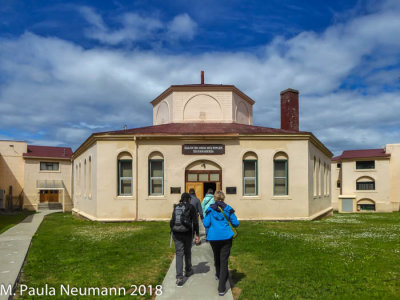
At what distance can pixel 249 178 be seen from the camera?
1930 cm

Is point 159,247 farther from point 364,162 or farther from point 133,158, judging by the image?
point 364,162

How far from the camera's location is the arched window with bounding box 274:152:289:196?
19422 mm

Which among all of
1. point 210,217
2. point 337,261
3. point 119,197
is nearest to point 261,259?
point 337,261

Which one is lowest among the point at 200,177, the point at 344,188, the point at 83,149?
the point at 344,188

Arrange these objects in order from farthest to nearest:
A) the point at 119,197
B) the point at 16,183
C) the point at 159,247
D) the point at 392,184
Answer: the point at 392,184 → the point at 16,183 → the point at 119,197 → the point at 159,247

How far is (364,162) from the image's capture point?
44.6 m

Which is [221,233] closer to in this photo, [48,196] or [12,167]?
[12,167]

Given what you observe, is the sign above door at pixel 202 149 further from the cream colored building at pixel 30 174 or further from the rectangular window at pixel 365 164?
the rectangular window at pixel 365 164

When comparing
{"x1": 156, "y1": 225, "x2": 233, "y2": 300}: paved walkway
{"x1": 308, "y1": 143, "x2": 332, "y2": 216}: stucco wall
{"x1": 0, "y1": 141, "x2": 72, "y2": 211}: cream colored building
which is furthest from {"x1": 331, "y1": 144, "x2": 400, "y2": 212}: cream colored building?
{"x1": 156, "y1": 225, "x2": 233, "y2": 300}: paved walkway

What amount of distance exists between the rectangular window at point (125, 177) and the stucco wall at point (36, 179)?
20.9 meters

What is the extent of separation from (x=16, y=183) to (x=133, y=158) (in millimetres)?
25073

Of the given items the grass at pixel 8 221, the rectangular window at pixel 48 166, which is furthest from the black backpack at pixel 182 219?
the rectangular window at pixel 48 166

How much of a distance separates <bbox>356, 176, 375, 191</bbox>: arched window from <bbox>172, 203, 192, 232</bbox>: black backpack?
141 feet

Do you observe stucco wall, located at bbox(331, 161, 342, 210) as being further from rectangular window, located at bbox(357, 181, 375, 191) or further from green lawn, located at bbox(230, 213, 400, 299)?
green lawn, located at bbox(230, 213, 400, 299)
